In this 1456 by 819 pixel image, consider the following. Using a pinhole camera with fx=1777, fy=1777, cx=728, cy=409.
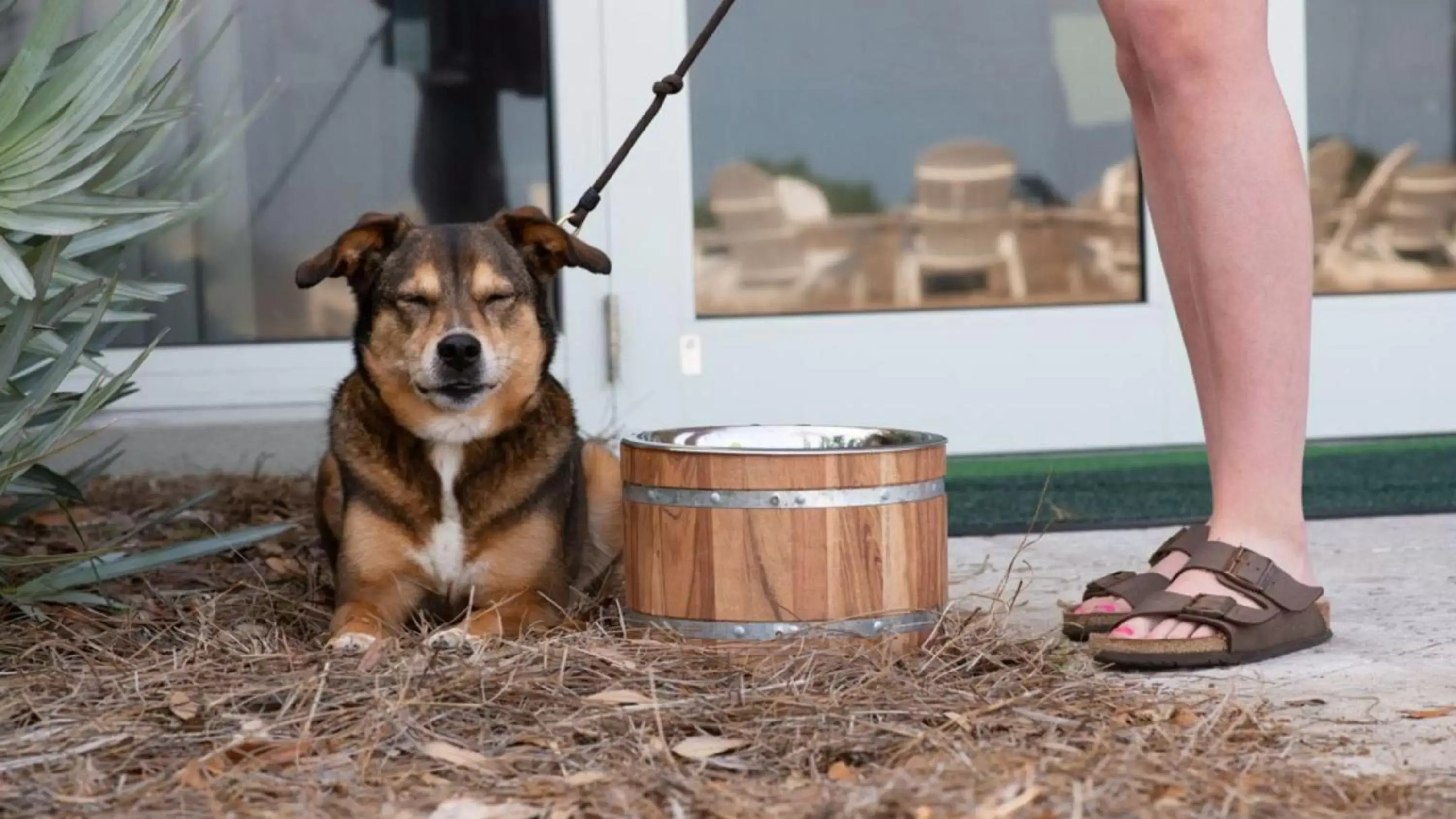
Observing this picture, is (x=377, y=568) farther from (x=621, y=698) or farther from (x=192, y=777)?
(x=192, y=777)

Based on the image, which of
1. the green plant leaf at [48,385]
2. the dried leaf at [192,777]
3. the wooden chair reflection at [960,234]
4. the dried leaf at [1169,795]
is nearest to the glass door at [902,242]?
the wooden chair reflection at [960,234]

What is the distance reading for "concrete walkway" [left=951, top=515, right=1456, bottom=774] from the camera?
7.96ft

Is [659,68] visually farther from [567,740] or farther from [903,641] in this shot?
[567,740]

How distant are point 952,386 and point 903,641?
7.85 feet

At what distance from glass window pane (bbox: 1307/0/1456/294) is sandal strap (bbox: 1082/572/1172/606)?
2.57 meters

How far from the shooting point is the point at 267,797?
2098mm

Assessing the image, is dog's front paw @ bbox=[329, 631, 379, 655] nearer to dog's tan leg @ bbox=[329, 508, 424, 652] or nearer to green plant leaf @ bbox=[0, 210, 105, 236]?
dog's tan leg @ bbox=[329, 508, 424, 652]

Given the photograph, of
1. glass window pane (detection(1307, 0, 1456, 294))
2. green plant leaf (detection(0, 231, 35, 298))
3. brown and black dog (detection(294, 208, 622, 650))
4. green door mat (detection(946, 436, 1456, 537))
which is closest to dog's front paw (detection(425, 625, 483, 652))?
brown and black dog (detection(294, 208, 622, 650))

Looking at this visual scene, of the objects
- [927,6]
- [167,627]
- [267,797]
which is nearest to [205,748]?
[267,797]

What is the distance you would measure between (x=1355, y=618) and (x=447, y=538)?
5.36 feet

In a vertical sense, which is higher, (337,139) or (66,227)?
(337,139)

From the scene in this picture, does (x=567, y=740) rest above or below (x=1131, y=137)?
below

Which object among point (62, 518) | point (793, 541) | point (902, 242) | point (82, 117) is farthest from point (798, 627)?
point (902, 242)

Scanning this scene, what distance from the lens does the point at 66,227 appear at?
9.78ft
